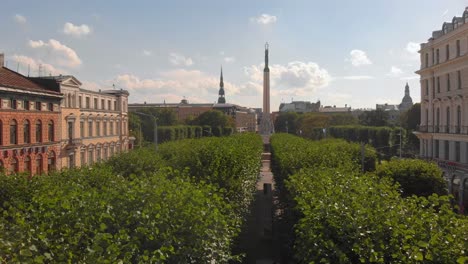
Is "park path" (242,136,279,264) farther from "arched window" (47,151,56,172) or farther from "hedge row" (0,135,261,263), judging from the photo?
"arched window" (47,151,56,172)

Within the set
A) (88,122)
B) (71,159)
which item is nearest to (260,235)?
(71,159)

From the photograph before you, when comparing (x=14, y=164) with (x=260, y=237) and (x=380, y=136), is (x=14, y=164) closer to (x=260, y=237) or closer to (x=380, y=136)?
(x=260, y=237)

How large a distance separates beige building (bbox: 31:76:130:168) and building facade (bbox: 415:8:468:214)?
34643mm

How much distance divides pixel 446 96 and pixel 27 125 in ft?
137

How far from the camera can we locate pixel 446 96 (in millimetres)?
48375

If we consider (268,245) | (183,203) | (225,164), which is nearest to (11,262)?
(183,203)

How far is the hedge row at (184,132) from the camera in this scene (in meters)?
99.3

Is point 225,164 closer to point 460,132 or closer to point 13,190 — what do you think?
point 13,190

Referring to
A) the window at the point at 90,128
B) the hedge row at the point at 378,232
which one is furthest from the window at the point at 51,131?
the hedge row at the point at 378,232

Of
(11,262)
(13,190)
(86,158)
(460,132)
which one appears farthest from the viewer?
(86,158)

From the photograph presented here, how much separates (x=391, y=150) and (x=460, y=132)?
34.3 metres

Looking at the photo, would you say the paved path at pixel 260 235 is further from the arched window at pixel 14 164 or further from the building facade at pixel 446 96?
the arched window at pixel 14 164

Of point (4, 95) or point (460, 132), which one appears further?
point (460, 132)

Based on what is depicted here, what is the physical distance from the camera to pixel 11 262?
721 centimetres
